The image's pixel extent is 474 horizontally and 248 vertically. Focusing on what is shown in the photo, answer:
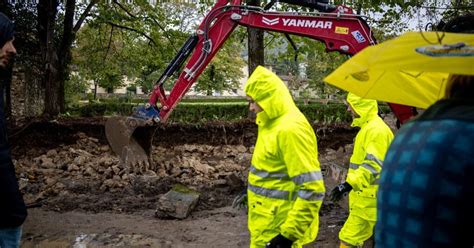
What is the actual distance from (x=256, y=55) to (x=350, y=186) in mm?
10681

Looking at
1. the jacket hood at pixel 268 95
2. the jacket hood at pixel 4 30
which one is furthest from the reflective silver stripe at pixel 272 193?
the jacket hood at pixel 4 30

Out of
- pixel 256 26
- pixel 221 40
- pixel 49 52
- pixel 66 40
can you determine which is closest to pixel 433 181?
pixel 256 26

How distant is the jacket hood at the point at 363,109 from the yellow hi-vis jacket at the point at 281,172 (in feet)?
5.05

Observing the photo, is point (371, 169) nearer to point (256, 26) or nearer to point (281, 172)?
point (281, 172)

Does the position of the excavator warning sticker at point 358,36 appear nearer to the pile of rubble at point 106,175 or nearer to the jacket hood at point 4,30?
the pile of rubble at point 106,175

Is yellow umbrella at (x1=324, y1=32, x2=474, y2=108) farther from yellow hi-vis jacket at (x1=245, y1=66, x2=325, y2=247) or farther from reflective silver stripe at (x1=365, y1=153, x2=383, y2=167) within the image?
reflective silver stripe at (x1=365, y1=153, x2=383, y2=167)

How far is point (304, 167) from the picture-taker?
286cm

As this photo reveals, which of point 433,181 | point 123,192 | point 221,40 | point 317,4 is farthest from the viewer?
point 123,192

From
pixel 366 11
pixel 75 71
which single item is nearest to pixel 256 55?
pixel 366 11

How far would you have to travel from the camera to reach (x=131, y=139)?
8742 mm

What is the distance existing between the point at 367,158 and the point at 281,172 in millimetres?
1570

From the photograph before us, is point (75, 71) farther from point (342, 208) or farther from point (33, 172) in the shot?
point (342, 208)

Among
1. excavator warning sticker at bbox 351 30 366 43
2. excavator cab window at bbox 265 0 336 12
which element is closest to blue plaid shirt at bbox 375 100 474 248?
excavator warning sticker at bbox 351 30 366 43

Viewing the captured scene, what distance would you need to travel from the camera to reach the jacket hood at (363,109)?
4508mm
